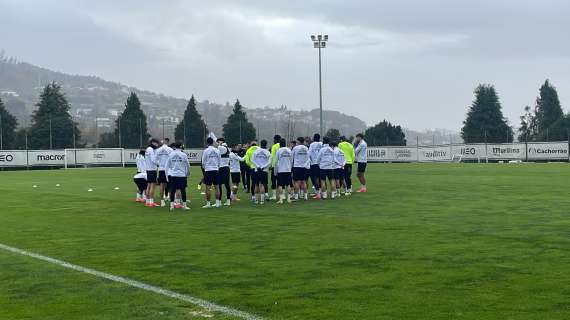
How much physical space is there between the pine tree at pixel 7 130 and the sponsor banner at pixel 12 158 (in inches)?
391

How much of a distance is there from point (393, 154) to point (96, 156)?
2652cm

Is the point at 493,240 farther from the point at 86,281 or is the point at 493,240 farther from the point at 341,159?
the point at 341,159

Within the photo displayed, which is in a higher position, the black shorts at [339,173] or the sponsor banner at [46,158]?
the sponsor banner at [46,158]

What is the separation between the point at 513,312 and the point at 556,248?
3860 mm

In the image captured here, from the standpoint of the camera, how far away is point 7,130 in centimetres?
7150

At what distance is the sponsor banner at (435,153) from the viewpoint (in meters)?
56.3

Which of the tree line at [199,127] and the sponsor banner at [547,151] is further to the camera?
the tree line at [199,127]

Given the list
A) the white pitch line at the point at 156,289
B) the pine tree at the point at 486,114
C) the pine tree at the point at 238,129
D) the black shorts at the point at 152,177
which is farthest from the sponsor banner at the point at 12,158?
the pine tree at the point at 486,114

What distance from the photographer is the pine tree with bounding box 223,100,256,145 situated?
249 feet

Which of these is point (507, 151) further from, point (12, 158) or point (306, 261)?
point (306, 261)

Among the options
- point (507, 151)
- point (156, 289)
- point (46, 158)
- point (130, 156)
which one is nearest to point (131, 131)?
point (130, 156)

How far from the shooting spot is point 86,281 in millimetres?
8273

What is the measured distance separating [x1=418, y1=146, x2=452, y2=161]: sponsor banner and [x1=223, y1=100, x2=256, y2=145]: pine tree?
22765mm

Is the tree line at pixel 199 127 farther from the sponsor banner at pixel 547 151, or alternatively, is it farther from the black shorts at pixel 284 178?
the black shorts at pixel 284 178
